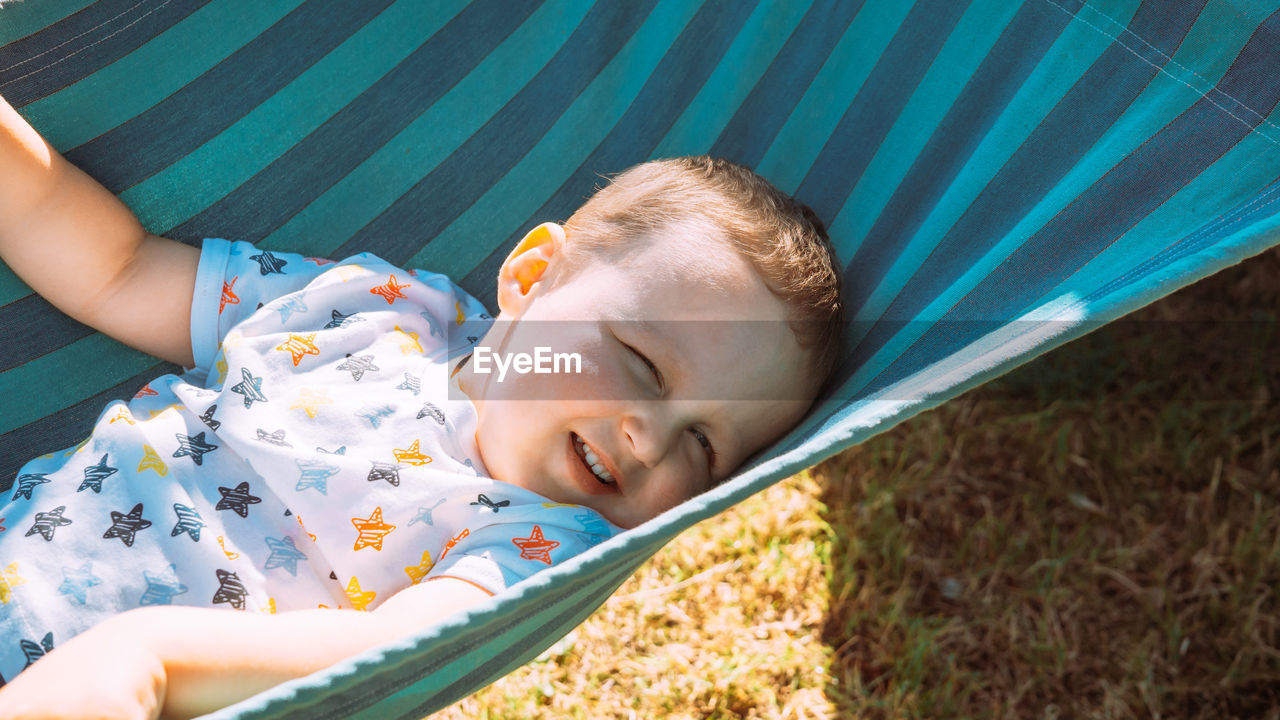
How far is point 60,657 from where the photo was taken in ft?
2.98

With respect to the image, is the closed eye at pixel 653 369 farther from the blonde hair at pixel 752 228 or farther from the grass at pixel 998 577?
the grass at pixel 998 577

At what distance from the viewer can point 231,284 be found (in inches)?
57.4

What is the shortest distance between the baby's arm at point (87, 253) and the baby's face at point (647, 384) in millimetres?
527

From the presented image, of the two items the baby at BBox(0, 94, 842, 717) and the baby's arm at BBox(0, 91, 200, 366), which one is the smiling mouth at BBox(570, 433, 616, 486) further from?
the baby's arm at BBox(0, 91, 200, 366)

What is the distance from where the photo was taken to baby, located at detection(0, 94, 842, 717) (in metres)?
1.19

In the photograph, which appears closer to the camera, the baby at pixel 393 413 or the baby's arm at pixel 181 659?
the baby's arm at pixel 181 659

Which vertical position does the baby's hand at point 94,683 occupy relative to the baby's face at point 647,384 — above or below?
below

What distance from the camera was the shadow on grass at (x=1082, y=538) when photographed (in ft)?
5.76

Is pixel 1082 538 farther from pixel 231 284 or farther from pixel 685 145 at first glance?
pixel 231 284

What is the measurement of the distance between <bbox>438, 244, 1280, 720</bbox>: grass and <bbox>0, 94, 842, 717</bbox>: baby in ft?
1.97

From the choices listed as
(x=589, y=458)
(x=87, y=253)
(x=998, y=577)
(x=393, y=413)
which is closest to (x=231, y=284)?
(x=87, y=253)

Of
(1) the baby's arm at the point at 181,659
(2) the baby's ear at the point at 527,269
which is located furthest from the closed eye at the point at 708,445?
(1) the baby's arm at the point at 181,659

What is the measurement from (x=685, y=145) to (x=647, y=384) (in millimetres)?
627

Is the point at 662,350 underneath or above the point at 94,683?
above
